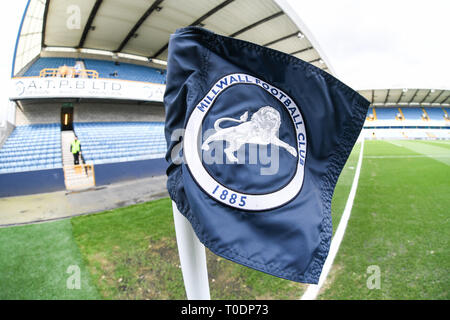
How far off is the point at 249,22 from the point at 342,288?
9.36 meters

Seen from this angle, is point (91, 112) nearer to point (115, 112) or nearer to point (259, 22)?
point (115, 112)

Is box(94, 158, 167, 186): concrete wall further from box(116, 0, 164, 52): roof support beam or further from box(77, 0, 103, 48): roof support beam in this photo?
box(77, 0, 103, 48): roof support beam

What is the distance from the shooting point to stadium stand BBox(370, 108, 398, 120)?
37.4 metres

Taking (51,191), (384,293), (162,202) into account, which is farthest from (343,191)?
(51,191)

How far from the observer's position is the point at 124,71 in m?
14.8

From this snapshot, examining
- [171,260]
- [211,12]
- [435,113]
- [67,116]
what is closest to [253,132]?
[171,260]

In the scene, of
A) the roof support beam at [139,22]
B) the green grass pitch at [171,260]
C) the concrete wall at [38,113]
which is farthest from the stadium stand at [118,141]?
the green grass pitch at [171,260]

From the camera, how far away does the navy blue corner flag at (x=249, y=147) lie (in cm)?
68

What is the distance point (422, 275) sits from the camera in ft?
7.11

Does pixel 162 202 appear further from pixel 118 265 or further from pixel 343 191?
pixel 343 191

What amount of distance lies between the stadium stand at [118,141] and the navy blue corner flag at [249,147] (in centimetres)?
843

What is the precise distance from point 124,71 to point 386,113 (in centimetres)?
4277

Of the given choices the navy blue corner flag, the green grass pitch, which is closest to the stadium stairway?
the green grass pitch

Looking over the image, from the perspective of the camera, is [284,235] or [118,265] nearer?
[284,235]
